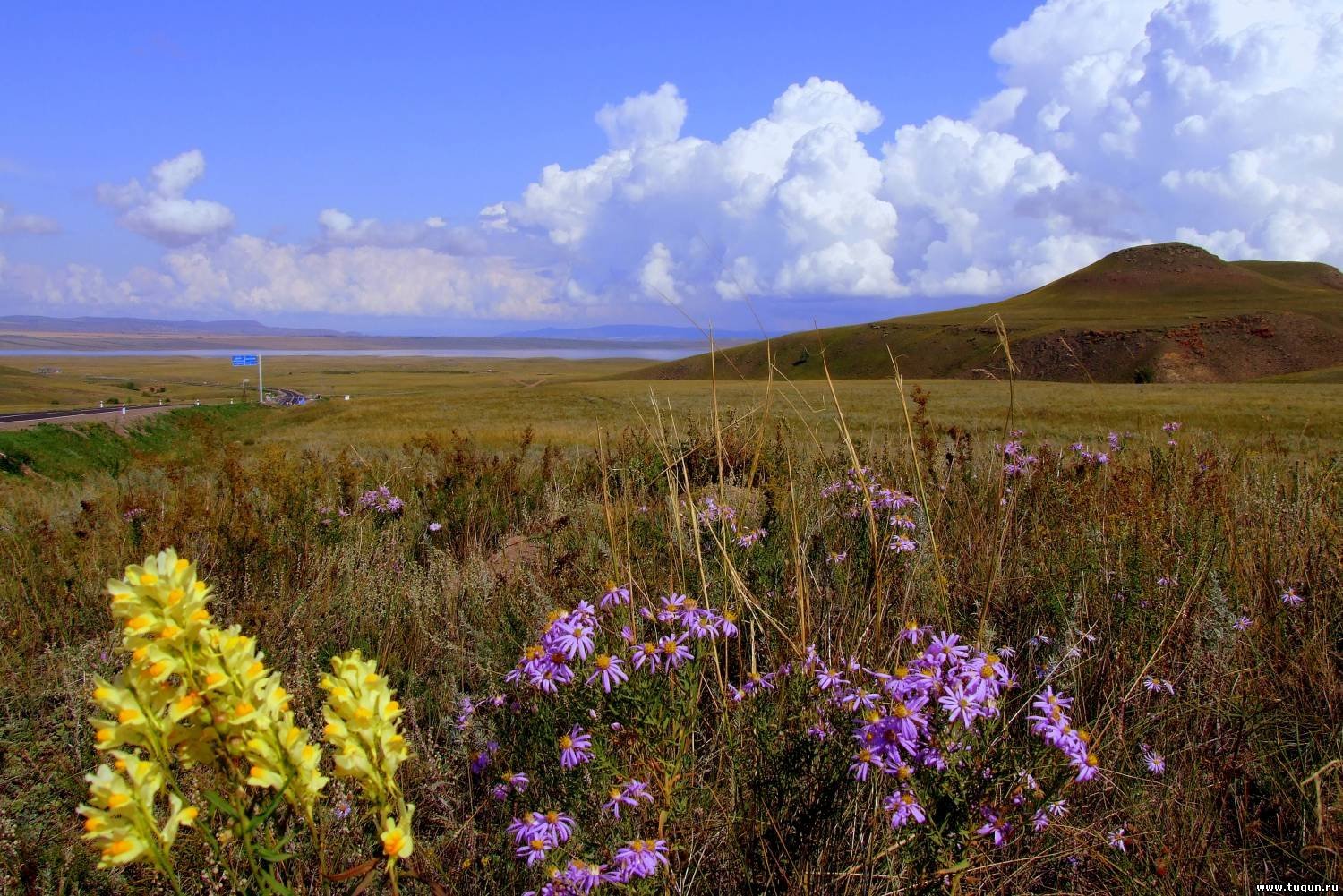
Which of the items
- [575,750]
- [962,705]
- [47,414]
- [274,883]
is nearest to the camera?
[274,883]

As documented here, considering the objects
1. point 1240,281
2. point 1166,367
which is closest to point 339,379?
point 1166,367

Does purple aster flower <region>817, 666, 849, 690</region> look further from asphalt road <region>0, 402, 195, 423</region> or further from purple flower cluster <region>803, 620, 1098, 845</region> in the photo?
asphalt road <region>0, 402, 195, 423</region>

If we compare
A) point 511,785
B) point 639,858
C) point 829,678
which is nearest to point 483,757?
point 511,785

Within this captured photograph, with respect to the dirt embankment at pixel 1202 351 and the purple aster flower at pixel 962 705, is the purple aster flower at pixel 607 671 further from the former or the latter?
the dirt embankment at pixel 1202 351

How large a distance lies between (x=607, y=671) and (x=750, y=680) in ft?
2.27

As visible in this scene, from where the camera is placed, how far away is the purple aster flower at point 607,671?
191cm

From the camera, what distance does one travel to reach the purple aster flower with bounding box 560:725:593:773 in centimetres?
185

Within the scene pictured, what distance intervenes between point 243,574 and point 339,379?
147 metres

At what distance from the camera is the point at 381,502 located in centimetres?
608

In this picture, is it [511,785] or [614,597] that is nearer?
[511,785]

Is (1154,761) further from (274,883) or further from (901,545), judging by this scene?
(274,883)

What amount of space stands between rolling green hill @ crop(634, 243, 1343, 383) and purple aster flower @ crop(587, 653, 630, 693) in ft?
198

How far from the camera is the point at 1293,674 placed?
10.2 feet

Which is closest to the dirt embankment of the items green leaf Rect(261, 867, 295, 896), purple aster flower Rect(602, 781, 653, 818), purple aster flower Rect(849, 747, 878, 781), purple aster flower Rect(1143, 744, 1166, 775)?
purple aster flower Rect(1143, 744, 1166, 775)
